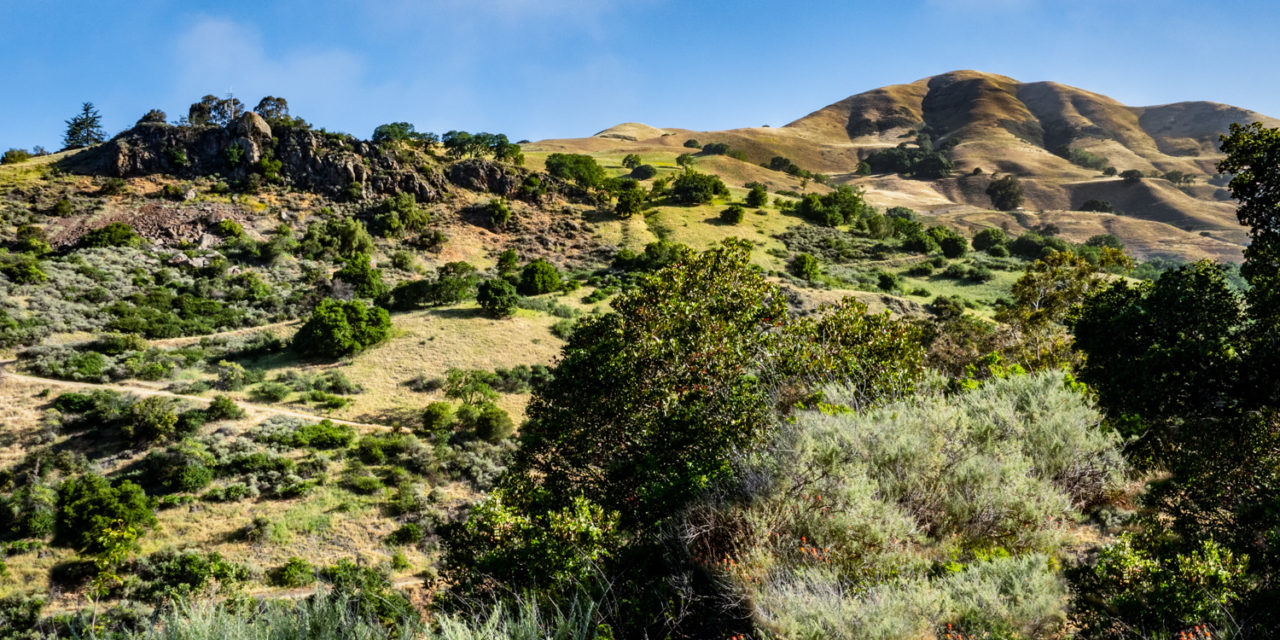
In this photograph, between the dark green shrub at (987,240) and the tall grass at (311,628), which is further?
the dark green shrub at (987,240)

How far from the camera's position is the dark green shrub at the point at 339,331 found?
3089cm

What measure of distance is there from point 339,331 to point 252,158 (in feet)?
133

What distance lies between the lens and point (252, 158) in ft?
192

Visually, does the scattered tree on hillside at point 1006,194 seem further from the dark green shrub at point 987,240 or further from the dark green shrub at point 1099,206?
the dark green shrub at point 987,240

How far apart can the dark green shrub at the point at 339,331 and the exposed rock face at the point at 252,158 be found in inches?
1251

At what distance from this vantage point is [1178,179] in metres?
121

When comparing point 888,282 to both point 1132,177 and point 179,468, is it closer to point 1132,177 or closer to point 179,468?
point 179,468

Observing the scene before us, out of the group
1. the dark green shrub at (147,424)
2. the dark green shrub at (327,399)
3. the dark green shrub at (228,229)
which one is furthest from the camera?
the dark green shrub at (228,229)

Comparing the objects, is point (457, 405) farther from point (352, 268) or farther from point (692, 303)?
point (352, 268)

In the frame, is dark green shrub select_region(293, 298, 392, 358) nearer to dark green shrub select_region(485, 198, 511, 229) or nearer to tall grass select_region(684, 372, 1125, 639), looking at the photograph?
dark green shrub select_region(485, 198, 511, 229)

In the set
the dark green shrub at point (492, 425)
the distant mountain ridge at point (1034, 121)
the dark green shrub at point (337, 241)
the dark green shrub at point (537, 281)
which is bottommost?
the dark green shrub at point (492, 425)

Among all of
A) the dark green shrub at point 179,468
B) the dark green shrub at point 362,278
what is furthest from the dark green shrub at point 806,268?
the dark green shrub at point 179,468

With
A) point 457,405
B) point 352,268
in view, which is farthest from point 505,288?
point 352,268

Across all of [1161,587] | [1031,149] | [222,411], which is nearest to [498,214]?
[222,411]
